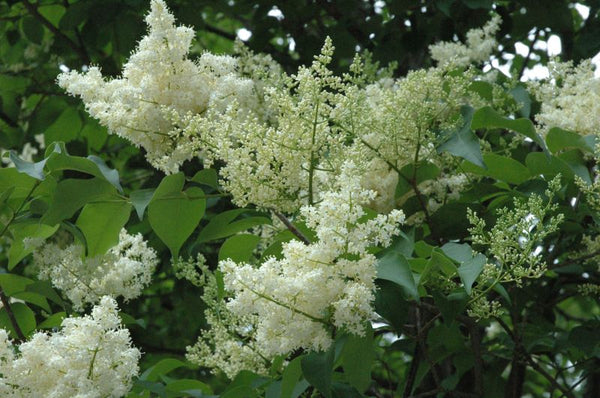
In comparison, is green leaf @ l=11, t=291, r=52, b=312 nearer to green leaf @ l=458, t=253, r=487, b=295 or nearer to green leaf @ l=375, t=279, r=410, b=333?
green leaf @ l=375, t=279, r=410, b=333

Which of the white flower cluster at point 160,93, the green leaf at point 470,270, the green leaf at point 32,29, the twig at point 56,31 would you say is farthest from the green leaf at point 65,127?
the green leaf at point 470,270

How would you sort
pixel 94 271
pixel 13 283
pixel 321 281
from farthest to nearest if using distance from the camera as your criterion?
pixel 94 271 → pixel 13 283 → pixel 321 281

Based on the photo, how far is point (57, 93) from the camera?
4133 mm

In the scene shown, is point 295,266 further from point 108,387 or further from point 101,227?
point 101,227

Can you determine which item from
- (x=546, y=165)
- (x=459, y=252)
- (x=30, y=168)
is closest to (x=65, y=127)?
(x=30, y=168)

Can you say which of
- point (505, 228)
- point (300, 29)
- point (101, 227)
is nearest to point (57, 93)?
point (300, 29)

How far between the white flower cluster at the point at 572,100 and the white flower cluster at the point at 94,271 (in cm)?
137

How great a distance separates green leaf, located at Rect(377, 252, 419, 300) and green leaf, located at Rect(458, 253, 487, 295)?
0.11 metres

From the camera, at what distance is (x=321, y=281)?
72.4 inches

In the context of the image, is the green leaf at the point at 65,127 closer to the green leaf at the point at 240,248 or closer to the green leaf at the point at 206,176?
the green leaf at the point at 240,248

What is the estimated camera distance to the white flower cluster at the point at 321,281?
6.03 feet

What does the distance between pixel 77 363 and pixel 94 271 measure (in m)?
0.97

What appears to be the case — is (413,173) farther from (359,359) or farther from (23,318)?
(23,318)

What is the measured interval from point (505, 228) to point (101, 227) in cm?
115
